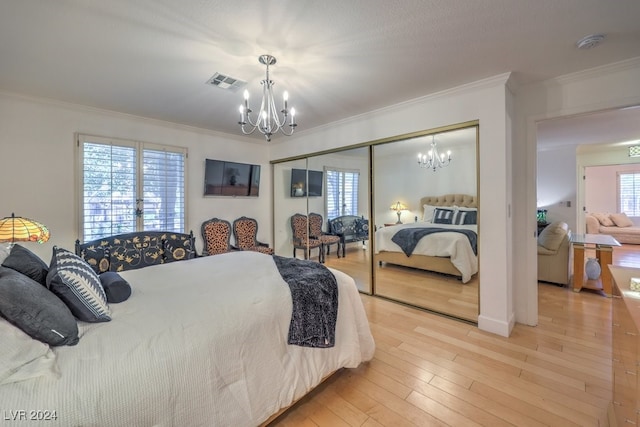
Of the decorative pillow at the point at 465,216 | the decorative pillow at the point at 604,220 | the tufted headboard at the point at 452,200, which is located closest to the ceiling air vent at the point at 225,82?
the tufted headboard at the point at 452,200

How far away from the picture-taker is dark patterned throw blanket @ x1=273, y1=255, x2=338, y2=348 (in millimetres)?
1710

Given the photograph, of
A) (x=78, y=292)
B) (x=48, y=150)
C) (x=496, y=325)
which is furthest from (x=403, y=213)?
(x=48, y=150)

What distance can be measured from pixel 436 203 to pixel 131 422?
10.4 feet

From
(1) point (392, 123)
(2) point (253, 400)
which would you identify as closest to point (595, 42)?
(1) point (392, 123)

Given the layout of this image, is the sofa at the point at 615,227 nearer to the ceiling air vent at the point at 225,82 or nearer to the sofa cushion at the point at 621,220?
the sofa cushion at the point at 621,220

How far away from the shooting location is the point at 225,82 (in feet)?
8.64

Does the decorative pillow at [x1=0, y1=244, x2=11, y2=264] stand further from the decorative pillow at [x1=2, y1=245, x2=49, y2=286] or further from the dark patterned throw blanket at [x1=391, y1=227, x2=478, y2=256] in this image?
the dark patterned throw blanket at [x1=391, y1=227, x2=478, y2=256]

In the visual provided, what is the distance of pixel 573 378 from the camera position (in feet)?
6.48

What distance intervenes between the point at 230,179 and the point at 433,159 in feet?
10.3


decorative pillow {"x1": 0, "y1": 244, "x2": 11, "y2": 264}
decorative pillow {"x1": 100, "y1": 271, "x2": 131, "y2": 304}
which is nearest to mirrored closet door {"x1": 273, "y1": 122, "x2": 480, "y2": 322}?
decorative pillow {"x1": 100, "y1": 271, "x2": 131, "y2": 304}

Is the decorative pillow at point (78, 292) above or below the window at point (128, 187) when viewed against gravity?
below

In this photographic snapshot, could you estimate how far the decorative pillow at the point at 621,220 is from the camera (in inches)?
289

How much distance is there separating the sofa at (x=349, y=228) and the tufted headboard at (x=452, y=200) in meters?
0.88

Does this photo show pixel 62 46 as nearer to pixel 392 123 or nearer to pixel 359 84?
pixel 359 84
